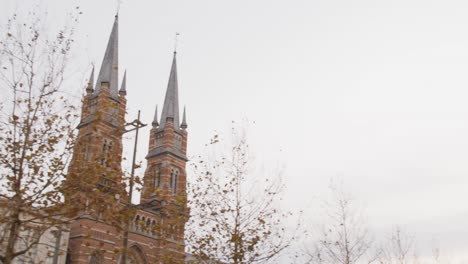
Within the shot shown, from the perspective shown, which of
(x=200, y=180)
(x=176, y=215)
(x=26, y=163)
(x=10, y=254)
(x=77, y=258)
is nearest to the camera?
(x=10, y=254)

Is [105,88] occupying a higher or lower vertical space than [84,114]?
higher

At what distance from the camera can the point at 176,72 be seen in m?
65.5

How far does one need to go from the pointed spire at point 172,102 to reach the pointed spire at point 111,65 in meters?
8.82

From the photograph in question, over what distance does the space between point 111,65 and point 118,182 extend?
42.3 metres

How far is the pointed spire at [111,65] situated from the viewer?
5297 cm

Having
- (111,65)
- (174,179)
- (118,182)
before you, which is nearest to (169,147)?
(174,179)

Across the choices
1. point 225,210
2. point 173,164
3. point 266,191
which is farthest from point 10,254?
point 173,164

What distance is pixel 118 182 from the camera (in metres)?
14.7

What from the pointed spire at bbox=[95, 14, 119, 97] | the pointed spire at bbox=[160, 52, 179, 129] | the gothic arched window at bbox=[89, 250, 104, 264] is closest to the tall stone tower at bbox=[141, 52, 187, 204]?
the pointed spire at bbox=[160, 52, 179, 129]

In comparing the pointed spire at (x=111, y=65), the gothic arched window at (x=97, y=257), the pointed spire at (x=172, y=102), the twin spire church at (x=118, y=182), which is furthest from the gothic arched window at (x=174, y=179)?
the gothic arched window at (x=97, y=257)

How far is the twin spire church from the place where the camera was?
1395cm

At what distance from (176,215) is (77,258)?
25475 mm

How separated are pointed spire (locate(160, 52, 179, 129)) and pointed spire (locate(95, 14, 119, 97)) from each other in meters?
8.82

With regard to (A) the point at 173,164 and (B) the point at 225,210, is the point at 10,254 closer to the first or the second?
(B) the point at 225,210
